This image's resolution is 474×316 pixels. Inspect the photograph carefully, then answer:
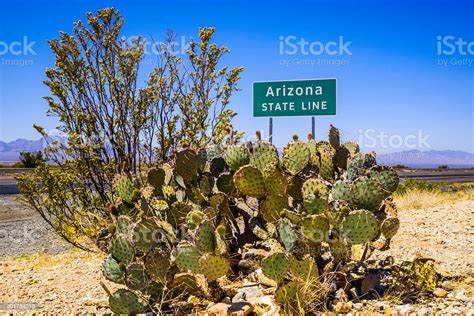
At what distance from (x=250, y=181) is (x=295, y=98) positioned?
662cm

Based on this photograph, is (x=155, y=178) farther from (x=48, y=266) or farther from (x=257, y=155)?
(x=48, y=266)

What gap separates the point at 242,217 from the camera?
5.57 metres

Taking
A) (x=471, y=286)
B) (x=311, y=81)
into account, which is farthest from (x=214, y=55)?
(x=471, y=286)

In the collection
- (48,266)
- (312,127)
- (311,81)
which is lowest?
(48,266)

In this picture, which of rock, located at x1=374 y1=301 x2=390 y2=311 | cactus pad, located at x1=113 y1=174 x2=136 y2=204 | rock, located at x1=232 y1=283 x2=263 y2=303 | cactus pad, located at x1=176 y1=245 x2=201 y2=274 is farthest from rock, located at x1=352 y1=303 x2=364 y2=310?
cactus pad, located at x1=113 y1=174 x2=136 y2=204

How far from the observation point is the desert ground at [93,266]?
187 inches

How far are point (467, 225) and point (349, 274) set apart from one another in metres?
4.08

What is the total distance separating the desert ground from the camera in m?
4.74

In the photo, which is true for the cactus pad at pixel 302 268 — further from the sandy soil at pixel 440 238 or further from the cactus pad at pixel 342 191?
the sandy soil at pixel 440 238

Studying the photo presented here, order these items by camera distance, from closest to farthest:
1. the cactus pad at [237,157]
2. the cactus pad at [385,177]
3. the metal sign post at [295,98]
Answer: the cactus pad at [385,177] < the cactus pad at [237,157] < the metal sign post at [295,98]

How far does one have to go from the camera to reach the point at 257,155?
5168 millimetres

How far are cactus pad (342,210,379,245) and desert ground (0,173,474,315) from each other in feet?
1.80

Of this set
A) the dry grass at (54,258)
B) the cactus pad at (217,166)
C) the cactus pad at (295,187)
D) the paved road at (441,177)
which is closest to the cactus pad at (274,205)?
the cactus pad at (295,187)

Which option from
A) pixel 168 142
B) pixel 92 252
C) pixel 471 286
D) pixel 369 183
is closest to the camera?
pixel 369 183
